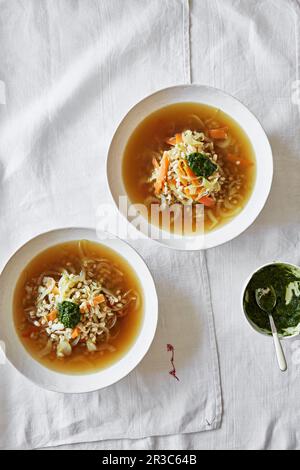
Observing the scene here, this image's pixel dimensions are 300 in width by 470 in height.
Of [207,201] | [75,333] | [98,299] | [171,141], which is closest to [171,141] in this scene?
[171,141]

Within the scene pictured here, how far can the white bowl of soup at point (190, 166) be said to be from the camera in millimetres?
2053

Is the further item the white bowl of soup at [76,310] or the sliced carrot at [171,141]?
the sliced carrot at [171,141]

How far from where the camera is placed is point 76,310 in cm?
197

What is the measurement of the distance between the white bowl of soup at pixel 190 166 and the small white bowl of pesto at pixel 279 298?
0.17 m

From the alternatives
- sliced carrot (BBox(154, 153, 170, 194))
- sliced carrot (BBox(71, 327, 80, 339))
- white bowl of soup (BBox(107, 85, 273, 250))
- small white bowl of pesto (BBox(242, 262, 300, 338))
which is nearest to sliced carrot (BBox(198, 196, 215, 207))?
white bowl of soup (BBox(107, 85, 273, 250))

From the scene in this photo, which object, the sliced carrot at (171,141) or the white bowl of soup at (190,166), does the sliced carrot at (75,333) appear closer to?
the white bowl of soup at (190,166)

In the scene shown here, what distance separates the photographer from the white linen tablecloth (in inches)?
84.0

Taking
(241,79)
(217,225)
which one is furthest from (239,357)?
(241,79)

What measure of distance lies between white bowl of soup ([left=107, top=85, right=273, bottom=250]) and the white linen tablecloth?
10 cm

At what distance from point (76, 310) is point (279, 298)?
25.5 inches

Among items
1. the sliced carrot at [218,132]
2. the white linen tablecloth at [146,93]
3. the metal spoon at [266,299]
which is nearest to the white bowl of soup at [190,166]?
the sliced carrot at [218,132]

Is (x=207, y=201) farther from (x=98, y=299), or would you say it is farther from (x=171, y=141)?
(x=98, y=299)

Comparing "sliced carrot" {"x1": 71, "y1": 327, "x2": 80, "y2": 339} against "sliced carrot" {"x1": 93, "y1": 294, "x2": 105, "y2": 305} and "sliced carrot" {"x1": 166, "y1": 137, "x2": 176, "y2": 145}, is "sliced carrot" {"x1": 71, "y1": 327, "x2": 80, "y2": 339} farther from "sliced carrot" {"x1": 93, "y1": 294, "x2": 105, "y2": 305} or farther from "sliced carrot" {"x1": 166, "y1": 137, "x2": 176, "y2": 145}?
"sliced carrot" {"x1": 166, "y1": 137, "x2": 176, "y2": 145}

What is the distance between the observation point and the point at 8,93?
2164 millimetres
